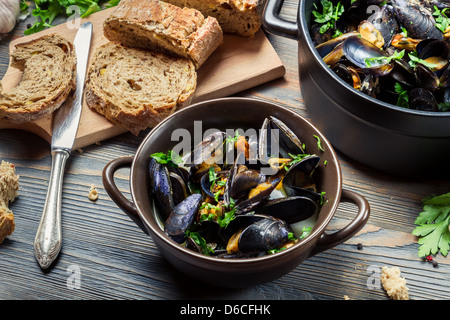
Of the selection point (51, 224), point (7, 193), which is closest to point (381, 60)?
point (51, 224)

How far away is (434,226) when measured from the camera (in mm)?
1843

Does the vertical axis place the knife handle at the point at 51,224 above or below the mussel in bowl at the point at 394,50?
below

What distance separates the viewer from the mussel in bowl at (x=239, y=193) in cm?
153

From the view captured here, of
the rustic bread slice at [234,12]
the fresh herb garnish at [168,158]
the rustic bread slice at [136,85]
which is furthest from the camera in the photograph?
the rustic bread slice at [234,12]

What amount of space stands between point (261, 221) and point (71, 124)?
106 cm

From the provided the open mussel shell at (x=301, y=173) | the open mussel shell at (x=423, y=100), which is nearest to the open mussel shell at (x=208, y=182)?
the open mussel shell at (x=301, y=173)

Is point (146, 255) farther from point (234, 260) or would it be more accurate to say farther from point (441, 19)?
point (441, 19)

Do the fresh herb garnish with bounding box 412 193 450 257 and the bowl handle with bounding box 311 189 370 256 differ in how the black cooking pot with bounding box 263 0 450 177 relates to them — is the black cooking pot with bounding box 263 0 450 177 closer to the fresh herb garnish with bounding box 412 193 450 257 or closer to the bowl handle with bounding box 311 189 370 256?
the fresh herb garnish with bounding box 412 193 450 257

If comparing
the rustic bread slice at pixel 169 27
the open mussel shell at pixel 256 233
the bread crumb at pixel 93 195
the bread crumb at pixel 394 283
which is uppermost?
the rustic bread slice at pixel 169 27

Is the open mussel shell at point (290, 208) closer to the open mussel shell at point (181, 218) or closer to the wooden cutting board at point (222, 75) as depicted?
the open mussel shell at point (181, 218)

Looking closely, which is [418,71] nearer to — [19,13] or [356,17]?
[356,17]

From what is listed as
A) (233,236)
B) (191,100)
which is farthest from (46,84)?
(233,236)

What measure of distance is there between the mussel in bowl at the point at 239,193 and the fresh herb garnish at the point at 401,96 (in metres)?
0.43

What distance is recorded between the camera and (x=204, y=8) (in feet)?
7.82
